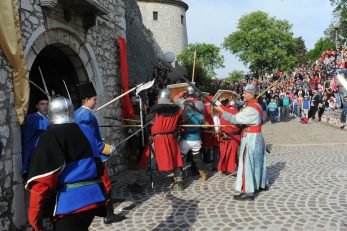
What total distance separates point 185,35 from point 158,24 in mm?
3864

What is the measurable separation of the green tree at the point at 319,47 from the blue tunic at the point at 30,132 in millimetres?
56296

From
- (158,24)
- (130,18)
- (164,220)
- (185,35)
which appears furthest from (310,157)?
(185,35)

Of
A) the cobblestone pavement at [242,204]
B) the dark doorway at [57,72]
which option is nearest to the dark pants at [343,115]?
the cobblestone pavement at [242,204]

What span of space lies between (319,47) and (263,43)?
19445mm

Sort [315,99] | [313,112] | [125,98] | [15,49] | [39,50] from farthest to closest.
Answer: [313,112]
[315,99]
[125,98]
[39,50]
[15,49]

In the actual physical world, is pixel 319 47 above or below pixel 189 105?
above

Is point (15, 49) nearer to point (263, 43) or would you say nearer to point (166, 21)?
point (166, 21)

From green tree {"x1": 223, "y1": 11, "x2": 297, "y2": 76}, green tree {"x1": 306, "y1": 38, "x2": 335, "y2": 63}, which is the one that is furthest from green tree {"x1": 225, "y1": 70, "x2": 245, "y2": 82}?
green tree {"x1": 223, "y1": 11, "x2": 297, "y2": 76}

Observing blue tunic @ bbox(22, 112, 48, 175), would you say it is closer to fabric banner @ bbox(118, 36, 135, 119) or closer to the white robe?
the white robe

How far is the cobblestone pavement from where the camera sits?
452cm

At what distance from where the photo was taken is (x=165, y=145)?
605cm

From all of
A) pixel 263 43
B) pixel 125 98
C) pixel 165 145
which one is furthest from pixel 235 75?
pixel 165 145

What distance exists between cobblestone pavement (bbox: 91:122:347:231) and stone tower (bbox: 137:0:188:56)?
1042 inches

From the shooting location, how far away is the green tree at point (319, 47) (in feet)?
183
